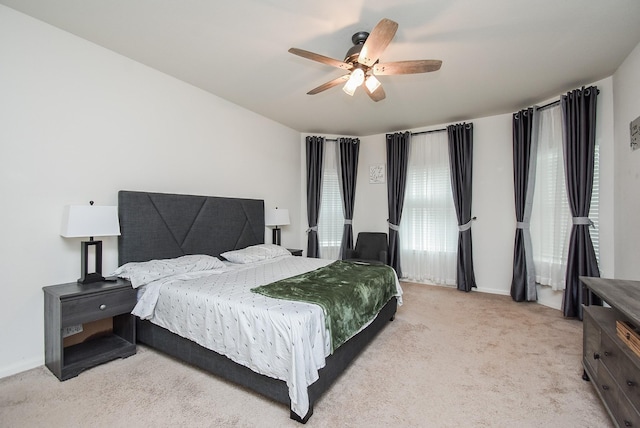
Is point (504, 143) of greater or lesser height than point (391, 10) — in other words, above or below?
below

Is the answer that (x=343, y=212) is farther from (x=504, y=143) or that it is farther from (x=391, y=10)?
(x=391, y=10)

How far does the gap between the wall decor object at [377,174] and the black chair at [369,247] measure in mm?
1072

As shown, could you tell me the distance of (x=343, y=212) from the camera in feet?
17.6

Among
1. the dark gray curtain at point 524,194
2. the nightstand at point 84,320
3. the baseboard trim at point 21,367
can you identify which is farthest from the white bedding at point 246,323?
the dark gray curtain at point 524,194

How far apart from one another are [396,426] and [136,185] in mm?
3116

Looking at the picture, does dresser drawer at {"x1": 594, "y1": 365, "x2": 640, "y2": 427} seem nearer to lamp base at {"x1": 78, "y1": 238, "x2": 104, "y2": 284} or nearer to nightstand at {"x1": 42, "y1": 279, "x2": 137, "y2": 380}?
nightstand at {"x1": 42, "y1": 279, "x2": 137, "y2": 380}

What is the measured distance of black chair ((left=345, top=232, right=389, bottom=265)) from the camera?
474cm

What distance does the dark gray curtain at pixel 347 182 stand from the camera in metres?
5.29

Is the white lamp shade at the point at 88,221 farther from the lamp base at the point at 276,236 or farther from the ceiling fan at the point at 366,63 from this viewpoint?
the lamp base at the point at 276,236

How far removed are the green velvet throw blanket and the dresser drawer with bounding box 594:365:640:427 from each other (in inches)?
59.6

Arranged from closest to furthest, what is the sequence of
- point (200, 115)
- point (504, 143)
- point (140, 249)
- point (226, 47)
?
point (226, 47) → point (140, 249) → point (200, 115) → point (504, 143)

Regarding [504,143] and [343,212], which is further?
[343,212]

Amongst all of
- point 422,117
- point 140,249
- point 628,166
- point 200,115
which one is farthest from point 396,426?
point 422,117

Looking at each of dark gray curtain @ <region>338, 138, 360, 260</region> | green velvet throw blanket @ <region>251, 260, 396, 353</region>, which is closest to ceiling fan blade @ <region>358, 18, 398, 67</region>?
green velvet throw blanket @ <region>251, 260, 396, 353</region>
